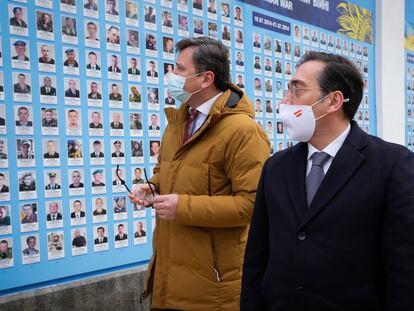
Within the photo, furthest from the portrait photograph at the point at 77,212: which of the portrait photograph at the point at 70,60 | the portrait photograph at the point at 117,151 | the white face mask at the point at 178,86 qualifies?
the white face mask at the point at 178,86

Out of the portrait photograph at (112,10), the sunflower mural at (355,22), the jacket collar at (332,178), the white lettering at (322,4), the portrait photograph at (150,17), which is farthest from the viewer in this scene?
the sunflower mural at (355,22)

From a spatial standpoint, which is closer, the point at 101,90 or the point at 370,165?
the point at 370,165

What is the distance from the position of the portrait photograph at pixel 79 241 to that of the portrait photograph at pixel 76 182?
0.24 meters

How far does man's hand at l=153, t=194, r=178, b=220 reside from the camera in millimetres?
1861

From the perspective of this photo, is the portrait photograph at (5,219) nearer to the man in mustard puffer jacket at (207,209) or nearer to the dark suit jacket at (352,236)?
the man in mustard puffer jacket at (207,209)

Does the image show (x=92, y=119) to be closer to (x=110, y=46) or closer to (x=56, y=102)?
(x=56, y=102)

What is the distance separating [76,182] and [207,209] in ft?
4.43

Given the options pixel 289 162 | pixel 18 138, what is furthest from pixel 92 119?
pixel 289 162

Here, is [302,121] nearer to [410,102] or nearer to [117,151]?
[117,151]

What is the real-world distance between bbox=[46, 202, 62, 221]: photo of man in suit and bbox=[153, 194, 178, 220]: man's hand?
3.86 ft

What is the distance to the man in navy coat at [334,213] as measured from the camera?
1335 mm

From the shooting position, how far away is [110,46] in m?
3.12

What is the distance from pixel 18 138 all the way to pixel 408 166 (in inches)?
83.3

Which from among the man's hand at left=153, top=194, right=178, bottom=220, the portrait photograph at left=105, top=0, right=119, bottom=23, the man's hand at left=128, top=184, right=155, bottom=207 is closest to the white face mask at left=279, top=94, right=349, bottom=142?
the man's hand at left=153, top=194, right=178, bottom=220
